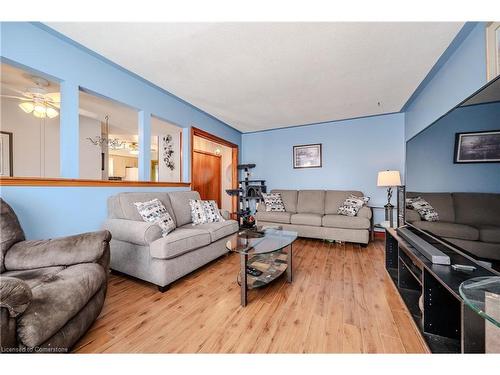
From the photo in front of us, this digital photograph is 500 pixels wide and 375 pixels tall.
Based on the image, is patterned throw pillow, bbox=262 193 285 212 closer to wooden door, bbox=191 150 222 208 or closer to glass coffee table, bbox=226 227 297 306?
glass coffee table, bbox=226 227 297 306

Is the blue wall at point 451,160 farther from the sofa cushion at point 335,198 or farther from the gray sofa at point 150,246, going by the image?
the gray sofa at point 150,246

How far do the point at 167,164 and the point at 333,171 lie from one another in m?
3.76

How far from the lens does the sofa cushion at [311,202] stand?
374 centimetres

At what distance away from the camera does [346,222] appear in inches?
120

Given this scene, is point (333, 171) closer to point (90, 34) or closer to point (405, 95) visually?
point (405, 95)

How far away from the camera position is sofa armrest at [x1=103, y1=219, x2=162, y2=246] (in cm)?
175

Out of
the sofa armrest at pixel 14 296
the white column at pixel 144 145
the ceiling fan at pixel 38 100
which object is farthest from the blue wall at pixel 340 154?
the sofa armrest at pixel 14 296

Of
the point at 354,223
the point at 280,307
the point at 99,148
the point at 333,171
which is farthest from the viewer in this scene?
the point at 333,171

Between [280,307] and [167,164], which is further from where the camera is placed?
[167,164]

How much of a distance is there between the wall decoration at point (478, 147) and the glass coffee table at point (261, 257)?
4.45ft

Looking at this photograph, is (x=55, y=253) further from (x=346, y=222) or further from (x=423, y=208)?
(x=346, y=222)

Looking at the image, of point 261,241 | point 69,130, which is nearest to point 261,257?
point 261,241
